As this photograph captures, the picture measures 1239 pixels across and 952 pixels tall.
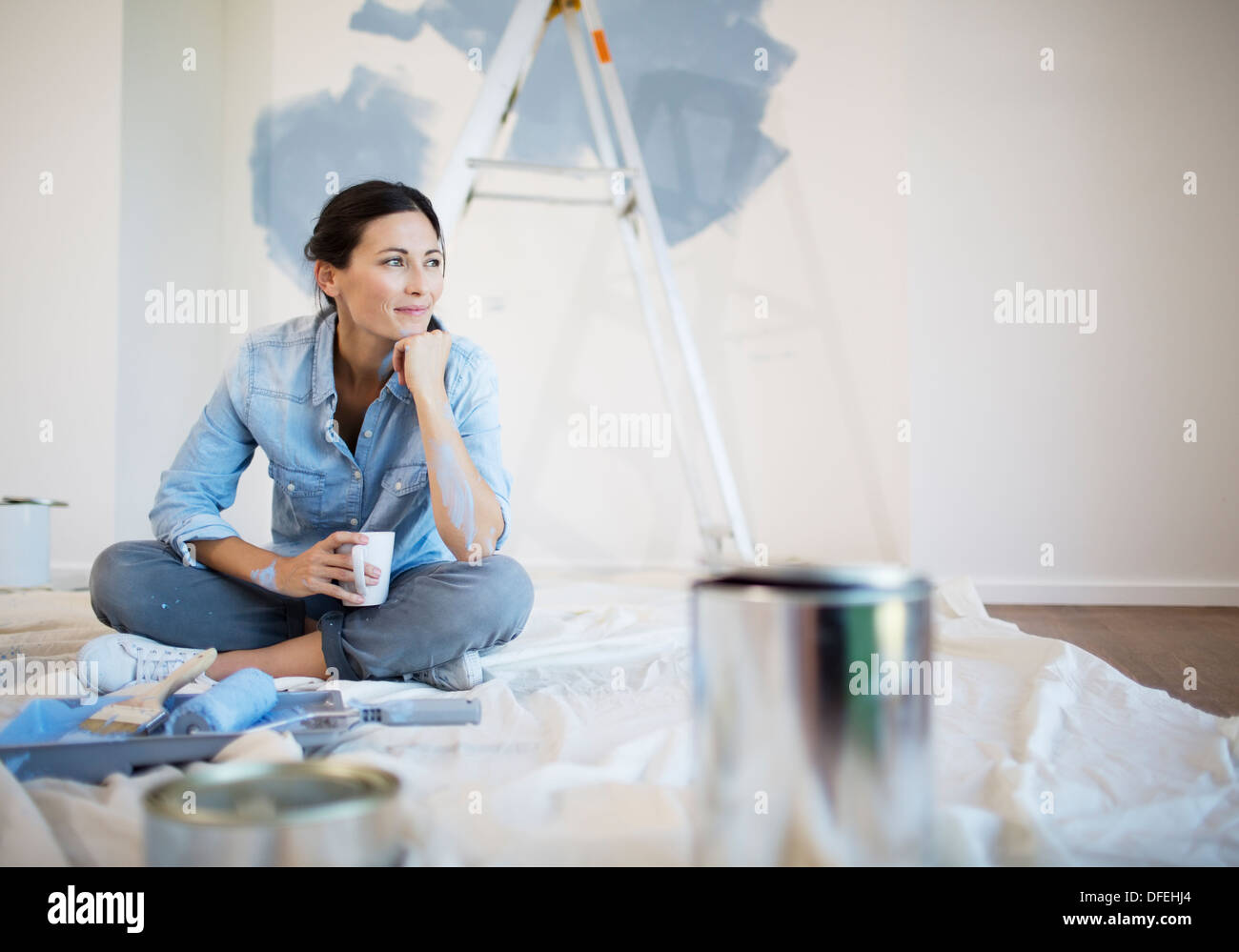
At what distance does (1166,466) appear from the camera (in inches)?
88.0

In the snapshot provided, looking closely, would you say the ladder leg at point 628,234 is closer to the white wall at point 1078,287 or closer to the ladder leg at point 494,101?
the ladder leg at point 494,101

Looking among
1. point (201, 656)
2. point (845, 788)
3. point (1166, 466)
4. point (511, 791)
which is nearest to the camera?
point (845, 788)

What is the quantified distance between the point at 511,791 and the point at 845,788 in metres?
0.31

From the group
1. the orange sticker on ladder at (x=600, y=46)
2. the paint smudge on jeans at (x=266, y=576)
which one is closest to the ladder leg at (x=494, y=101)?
the orange sticker on ladder at (x=600, y=46)

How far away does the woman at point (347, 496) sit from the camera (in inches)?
41.4

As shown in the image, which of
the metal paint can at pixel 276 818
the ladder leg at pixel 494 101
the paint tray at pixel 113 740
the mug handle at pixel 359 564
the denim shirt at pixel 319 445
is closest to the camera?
the metal paint can at pixel 276 818

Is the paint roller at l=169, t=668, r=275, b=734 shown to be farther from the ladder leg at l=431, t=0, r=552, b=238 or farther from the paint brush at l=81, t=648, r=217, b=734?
the ladder leg at l=431, t=0, r=552, b=238

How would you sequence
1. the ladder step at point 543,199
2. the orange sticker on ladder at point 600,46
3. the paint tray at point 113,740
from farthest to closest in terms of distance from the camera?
1. the ladder step at point 543,199
2. the orange sticker on ladder at point 600,46
3. the paint tray at point 113,740

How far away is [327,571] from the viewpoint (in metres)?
0.99

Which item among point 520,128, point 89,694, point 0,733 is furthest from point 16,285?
point 0,733

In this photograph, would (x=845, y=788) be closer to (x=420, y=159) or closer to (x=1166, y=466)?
(x=1166, y=466)

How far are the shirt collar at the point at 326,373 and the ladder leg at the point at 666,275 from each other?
826mm

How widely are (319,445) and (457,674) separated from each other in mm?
370

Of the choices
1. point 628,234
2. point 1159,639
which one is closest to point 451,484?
point 628,234
